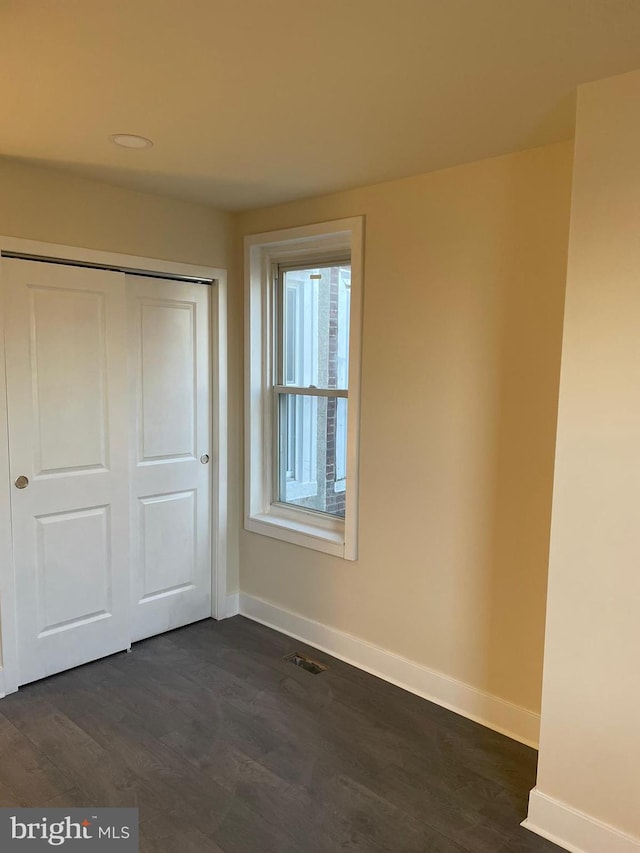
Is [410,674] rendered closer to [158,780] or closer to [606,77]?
[158,780]

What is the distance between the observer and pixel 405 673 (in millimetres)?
3041

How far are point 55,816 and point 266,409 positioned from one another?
2262 mm

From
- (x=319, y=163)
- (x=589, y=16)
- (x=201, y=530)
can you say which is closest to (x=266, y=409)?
(x=201, y=530)

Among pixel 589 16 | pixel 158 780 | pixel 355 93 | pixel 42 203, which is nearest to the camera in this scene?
pixel 589 16

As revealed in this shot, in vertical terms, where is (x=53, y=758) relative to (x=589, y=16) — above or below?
below

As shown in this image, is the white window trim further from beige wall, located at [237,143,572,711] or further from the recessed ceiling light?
the recessed ceiling light

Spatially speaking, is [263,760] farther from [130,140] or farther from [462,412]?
[130,140]

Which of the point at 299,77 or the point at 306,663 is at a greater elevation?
the point at 299,77

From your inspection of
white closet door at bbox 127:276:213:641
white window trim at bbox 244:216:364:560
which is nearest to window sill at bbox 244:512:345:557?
white window trim at bbox 244:216:364:560

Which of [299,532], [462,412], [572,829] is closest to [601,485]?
[462,412]

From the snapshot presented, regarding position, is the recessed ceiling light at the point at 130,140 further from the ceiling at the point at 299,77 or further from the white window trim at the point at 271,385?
the white window trim at the point at 271,385

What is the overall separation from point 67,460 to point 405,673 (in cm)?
195

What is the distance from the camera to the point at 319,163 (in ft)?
8.74

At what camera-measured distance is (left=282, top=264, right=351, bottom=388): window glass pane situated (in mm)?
3381
